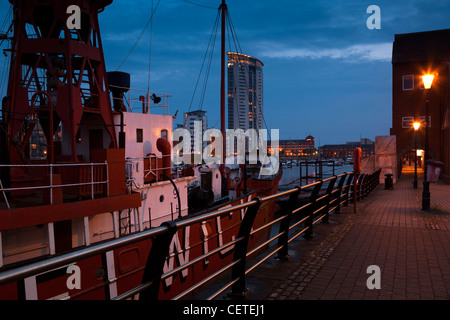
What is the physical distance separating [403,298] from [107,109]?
36.9 ft

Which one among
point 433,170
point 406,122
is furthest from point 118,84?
point 406,122

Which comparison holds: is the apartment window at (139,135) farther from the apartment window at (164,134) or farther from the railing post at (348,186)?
the railing post at (348,186)

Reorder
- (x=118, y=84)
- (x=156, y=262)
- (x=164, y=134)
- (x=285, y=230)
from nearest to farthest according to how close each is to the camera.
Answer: (x=156, y=262) → (x=285, y=230) → (x=164, y=134) → (x=118, y=84)

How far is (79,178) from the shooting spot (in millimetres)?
9320

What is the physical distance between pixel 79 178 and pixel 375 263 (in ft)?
23.9

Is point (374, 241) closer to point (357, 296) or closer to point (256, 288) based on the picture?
point (357, 296)

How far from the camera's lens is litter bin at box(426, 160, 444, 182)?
12859 mm

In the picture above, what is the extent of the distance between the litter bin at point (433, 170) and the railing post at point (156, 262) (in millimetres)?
12852

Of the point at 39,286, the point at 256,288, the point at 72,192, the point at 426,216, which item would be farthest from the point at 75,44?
the point at 426,216

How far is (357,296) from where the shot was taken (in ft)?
14.7

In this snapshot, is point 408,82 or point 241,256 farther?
point 408,82

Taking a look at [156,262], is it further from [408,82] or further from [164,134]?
[408,82]

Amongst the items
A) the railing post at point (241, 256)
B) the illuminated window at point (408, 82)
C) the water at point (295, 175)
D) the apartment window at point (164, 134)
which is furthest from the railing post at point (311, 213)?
the illuminated window at point (408, 82)

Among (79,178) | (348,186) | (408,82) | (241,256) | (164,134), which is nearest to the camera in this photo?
(241,256)
